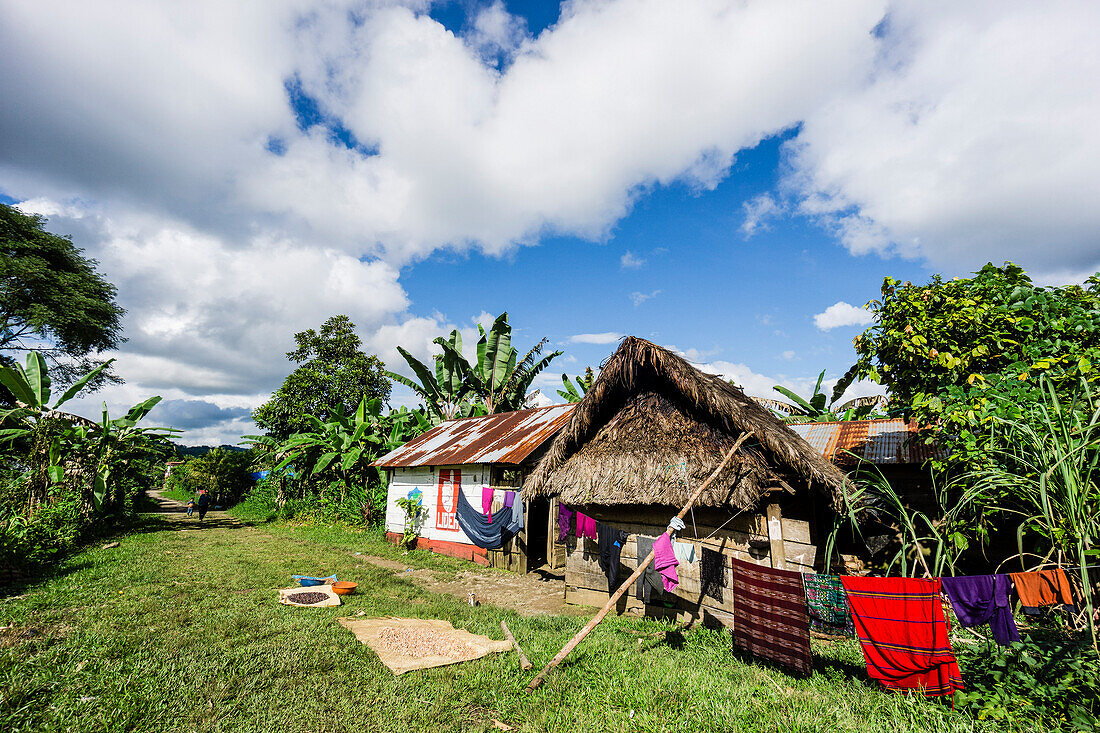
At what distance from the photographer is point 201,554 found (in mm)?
11594

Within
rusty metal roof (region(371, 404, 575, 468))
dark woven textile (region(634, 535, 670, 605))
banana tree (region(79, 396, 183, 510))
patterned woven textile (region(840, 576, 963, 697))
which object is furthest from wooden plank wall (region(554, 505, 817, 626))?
banana tree (region(79, 396, 183, 510))

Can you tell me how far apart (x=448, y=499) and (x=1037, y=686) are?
39.2ft

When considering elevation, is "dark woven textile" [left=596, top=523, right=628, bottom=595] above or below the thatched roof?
below

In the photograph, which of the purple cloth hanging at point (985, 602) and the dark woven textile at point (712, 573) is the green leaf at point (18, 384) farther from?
the purple cloth hanging at point (985, 602)

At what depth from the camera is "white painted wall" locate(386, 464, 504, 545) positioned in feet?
41.1

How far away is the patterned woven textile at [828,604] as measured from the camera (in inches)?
257

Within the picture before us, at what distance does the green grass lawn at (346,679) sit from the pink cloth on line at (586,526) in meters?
1.46

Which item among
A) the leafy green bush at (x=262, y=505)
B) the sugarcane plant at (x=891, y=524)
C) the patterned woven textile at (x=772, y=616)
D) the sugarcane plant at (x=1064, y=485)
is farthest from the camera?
the leafy green bush at (x=262, y=505)

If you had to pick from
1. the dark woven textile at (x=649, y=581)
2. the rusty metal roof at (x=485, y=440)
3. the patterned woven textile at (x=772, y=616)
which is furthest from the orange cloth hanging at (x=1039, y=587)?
the rusty metal roof at (x=485, y=440)

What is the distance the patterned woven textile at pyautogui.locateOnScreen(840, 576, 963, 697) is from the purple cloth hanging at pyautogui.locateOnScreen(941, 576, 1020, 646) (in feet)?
1.20

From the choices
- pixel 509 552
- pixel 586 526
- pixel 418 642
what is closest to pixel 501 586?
pixel 509 552

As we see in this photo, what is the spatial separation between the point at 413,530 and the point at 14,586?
814 cm

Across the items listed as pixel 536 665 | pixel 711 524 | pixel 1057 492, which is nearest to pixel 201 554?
A: pixel 536 665

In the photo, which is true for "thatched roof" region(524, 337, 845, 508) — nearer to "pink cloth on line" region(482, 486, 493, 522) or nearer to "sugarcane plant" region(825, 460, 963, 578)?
"sugarcane plant" region(825, 460, 963, 578)
